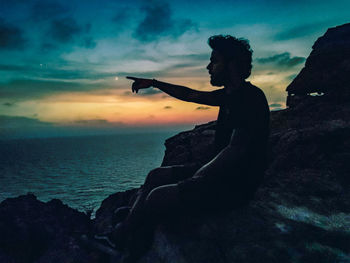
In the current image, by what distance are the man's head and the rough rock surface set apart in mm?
7092

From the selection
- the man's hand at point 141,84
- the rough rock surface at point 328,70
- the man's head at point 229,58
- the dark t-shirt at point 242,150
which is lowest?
the dark t-shirt at point 242,150

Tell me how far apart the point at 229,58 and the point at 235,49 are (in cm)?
14

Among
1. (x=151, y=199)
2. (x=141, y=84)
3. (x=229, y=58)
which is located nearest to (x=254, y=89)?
(x=229, y=58)

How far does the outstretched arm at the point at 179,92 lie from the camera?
3598mm

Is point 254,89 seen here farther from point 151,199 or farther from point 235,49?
point 151,199

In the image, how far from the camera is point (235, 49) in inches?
128

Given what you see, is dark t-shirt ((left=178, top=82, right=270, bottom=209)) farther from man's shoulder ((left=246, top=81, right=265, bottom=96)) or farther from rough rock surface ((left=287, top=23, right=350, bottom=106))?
rough rock surface ((left=287, top=23, right=350, bottom=106))

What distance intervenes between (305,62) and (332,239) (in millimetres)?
9516

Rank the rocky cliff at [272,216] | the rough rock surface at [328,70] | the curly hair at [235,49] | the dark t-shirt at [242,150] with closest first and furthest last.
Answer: the rocky cliff at [272,216] < the dark t-shirt at [242,150] < the curly hair at [235,49] < the rough rock surface at [328,70]

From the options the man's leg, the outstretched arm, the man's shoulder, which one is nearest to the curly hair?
the man's shoulder

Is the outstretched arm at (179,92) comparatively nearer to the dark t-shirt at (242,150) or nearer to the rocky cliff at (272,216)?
the dark t-shirt at (242,150)

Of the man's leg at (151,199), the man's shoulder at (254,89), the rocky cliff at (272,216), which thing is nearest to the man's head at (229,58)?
the man's shoulder at (254,89)

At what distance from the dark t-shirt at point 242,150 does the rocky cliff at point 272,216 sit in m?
0.54

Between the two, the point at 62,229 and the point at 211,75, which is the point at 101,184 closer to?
the point at 62,229
